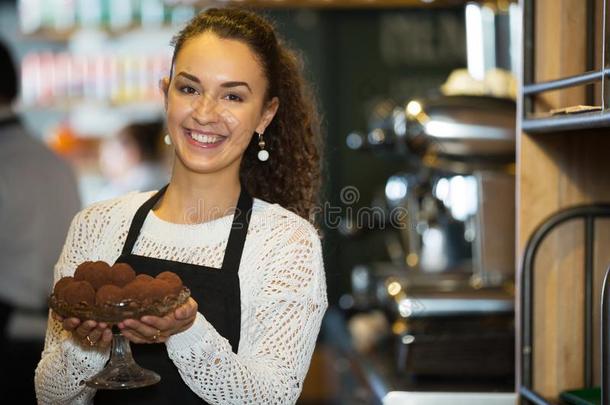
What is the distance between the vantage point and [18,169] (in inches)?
135

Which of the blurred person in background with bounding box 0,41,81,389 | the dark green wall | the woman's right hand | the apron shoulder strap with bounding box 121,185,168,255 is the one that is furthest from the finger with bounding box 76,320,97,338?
the dark green wall

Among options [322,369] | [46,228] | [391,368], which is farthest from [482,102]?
[322,369]

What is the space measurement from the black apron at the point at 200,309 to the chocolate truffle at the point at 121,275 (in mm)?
182

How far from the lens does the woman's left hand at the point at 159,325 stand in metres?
1.33

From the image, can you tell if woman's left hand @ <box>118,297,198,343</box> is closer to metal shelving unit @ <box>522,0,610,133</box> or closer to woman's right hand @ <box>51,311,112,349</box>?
woman's right hand @ <box>51,311,112,349</box>

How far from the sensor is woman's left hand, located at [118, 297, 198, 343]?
52.5 inches

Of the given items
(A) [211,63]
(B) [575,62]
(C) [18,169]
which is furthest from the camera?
(C) [18,169]

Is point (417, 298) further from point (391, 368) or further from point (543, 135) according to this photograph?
point (543, 135)

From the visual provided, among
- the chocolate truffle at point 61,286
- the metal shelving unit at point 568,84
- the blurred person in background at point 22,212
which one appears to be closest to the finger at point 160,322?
the chocolate truffle at point 61,286

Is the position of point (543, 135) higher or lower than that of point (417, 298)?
higher

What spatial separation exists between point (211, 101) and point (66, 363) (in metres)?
0.45

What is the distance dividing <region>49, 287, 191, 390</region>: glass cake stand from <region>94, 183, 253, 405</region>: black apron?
7 cm

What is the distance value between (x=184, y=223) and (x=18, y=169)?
6.40ft

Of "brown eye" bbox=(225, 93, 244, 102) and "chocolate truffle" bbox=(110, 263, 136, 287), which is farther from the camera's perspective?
"brown eye" bbox=(225, 93, 244, 102)
